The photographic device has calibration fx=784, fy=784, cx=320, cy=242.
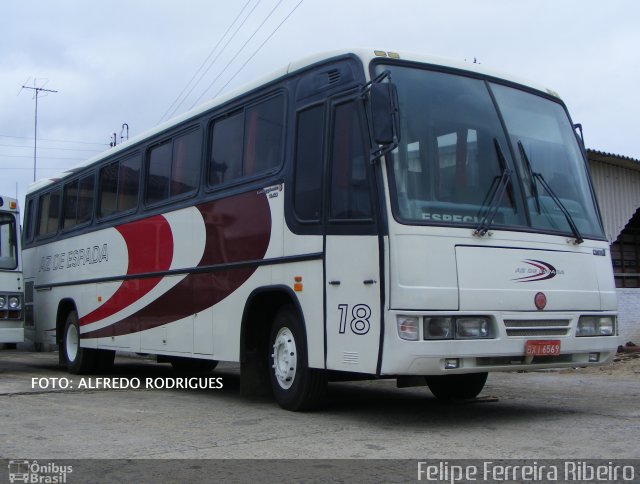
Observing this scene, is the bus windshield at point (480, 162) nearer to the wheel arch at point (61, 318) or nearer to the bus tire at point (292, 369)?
the bus tire at point (292, 369)

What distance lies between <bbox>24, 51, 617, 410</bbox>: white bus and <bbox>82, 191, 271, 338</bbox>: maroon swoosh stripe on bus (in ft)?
0.09

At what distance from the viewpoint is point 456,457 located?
5.54 m

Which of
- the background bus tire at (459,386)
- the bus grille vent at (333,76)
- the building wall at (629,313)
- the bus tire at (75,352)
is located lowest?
the background bus tire at (459,386)

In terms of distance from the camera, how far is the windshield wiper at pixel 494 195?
22.1 feet

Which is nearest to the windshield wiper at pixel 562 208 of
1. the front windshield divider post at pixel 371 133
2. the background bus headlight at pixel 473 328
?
the background bus headlight at pixel 473 328

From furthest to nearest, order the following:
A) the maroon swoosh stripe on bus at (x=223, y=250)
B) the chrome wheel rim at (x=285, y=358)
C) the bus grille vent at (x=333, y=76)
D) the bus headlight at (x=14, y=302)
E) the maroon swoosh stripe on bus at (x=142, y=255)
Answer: the bus headlight at (x=14, y=302)
the maroon swoosh stripe on bus at (x=142, y=255)
the maroon swoosh stripe on bus at (x=223, y=250)
the chrome wheel rim at (x=285, y=358)
the bus grille vent at (x=333, y=76)

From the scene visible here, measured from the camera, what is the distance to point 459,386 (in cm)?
874

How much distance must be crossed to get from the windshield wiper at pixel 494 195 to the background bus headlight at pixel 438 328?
84 cm

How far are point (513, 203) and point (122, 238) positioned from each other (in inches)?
255

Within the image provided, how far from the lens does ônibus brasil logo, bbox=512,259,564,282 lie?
22.4 feet

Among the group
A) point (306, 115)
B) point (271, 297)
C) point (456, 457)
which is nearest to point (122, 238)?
point (271, 297)

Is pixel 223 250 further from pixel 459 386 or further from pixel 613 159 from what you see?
pixel 613 159

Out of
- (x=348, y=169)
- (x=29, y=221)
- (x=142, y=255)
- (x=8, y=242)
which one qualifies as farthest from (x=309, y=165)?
(x=29, y=221)

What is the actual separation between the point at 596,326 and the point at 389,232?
2316mm
